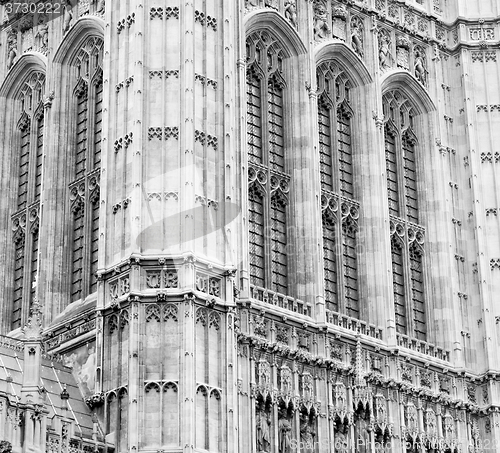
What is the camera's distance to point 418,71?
5547cm

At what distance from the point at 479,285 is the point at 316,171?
23.9 feet

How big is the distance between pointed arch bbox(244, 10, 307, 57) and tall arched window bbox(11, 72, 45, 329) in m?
7.36

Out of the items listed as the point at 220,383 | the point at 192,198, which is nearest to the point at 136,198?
the point at 192,198

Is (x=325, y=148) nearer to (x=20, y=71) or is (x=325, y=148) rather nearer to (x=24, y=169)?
(x=24, y=169)

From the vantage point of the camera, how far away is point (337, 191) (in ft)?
168

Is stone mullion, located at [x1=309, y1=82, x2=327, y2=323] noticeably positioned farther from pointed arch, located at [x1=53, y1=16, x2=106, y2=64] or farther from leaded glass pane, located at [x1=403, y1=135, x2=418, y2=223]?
pointed arch, located at [x1=53, y1=16, x2=106, y2=64]

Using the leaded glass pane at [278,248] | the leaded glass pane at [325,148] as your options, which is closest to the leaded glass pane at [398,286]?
the leaded glass pane at [325,148]

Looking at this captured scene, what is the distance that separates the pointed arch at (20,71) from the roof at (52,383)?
36.9ft

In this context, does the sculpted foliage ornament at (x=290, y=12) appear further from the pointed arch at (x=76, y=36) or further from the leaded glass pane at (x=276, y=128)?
the pointed arch at (x=76, y=36)

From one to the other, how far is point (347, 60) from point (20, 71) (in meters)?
10.9

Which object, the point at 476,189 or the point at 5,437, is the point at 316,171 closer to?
the point at 476,189

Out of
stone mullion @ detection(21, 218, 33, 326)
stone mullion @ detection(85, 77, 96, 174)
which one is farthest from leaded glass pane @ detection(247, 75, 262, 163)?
stone mullion @ detection(21, 218, 33, 326)

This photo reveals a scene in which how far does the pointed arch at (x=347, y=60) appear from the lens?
5247 cm

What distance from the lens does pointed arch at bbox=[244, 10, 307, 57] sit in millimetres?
50562
